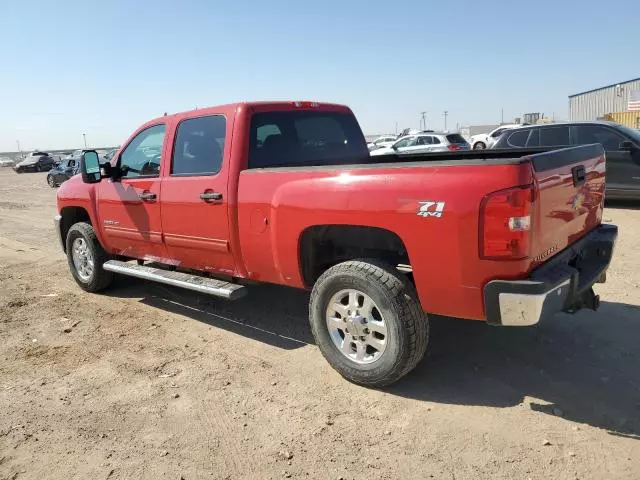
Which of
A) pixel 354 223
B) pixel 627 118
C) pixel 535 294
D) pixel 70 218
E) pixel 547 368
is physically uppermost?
pixel 627 118

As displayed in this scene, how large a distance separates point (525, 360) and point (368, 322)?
4.22ft

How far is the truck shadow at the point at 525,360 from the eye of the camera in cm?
337

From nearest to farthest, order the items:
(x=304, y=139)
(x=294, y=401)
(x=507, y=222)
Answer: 1. (x=507, y=222)
2. (x=294, y=401)
3. (x=304, y=139)

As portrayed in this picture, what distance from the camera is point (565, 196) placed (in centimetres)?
341

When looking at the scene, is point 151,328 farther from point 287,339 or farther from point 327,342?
point 327,342

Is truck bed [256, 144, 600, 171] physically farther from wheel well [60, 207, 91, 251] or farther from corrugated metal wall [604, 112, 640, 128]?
corrugated metal wall [604, 112, 640, 128]

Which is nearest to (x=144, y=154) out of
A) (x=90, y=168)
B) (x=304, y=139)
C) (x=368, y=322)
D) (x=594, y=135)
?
(x=90, y=168)

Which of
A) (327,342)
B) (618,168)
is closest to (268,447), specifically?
(327,342)

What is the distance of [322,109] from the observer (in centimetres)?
517

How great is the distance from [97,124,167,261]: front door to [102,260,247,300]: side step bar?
16 cm

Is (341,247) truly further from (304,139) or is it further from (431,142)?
(431,142)

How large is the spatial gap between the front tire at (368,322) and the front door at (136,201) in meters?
2.14

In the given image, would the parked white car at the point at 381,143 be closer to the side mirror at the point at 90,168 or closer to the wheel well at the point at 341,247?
the side mirror at the point at 90,168

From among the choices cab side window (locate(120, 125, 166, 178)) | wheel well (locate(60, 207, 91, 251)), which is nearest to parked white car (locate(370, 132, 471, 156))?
wheel well (locate(60, 207, 91, 251))
